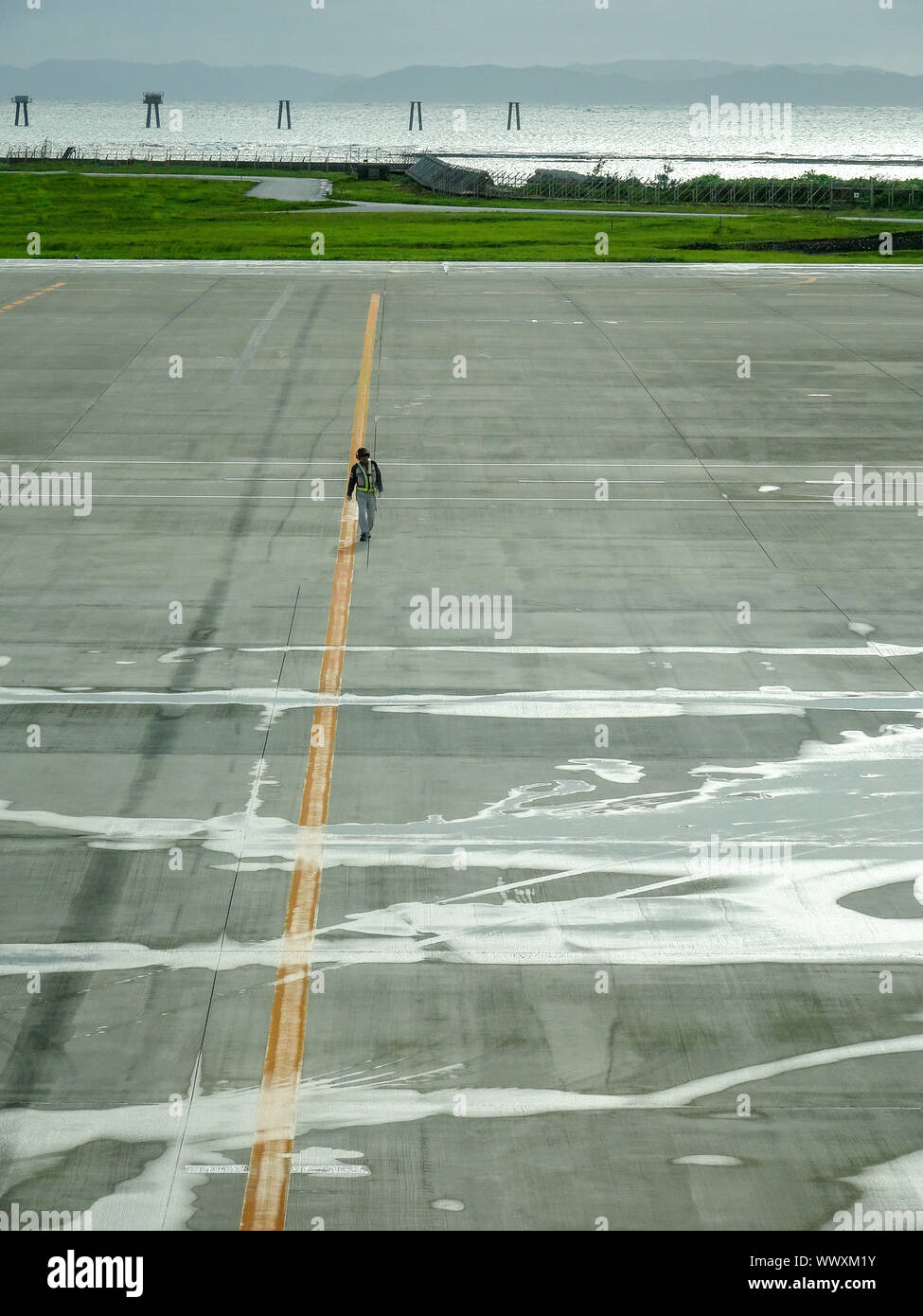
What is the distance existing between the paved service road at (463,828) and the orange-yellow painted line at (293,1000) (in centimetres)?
3

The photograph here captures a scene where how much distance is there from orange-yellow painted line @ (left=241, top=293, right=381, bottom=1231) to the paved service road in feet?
0.10

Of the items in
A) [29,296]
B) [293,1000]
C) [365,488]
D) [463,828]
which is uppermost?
[29,296]

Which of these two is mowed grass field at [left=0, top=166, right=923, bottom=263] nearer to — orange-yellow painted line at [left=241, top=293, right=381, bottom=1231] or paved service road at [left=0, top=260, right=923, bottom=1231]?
paved service road at [left=0, top=260, right=923, bottom=1231]

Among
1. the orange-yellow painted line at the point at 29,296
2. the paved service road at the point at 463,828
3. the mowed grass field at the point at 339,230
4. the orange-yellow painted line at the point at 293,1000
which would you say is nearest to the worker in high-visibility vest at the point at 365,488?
the paved service road at the point at 463,828

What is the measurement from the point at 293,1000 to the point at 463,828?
105 inches

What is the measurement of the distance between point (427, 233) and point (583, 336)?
3037 cm

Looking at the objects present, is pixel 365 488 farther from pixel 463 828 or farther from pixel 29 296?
pixel 29 296

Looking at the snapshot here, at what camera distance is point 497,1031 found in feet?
28.5

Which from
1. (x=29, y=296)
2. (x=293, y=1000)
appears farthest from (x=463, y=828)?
(x=29, y=296)

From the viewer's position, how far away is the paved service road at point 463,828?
25.3 ft

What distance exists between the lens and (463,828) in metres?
11.2

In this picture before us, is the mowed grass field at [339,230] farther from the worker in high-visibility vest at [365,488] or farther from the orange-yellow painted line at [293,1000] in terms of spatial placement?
the orange-yellow painted line at [293,1000]

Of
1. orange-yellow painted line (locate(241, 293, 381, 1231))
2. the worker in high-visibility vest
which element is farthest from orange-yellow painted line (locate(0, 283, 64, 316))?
orange-yellow painted line (locate(241, 293, 381, 1231))

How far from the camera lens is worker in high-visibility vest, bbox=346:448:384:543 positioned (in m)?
18.5
